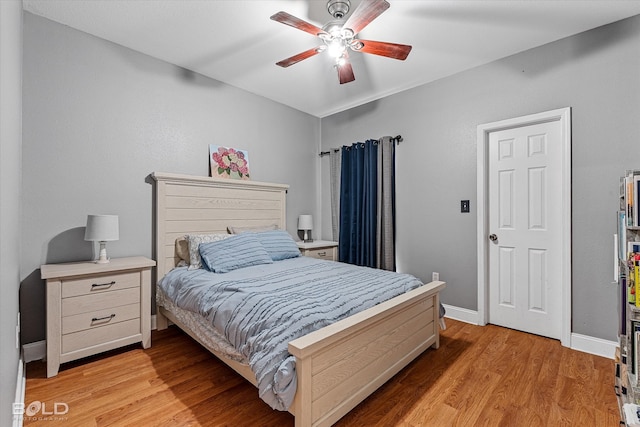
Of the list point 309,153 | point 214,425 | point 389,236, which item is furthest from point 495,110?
point 214,425

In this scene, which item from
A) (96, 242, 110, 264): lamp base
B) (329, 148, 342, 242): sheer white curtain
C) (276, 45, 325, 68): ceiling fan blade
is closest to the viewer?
(276, 45, 325, 68): ceiling fan blade

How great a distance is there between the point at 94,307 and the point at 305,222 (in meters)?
2.50

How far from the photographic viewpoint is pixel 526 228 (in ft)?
9.21

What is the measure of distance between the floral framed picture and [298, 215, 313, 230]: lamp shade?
0.97m

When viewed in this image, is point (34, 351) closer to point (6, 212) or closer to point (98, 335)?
point (98, 335)

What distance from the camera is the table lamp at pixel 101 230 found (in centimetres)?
231

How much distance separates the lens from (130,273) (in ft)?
7.80

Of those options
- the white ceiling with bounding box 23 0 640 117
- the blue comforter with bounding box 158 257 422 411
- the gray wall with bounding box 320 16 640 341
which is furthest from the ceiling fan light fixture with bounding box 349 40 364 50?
the blue comforter with bounding box 158 257 422 411

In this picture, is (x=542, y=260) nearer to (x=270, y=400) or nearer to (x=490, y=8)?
(x=490, y=8)

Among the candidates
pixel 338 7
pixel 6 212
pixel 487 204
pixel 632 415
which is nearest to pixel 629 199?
pixel 632 415

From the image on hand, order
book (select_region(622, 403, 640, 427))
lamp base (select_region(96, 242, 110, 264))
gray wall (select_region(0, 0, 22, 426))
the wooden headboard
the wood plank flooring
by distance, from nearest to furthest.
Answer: gray wall (select_region(0, 0, 22, 426)) < book (select_region(622, 403, 640, 427)) < the wood plank flooring < lamp base (select_region(96, 242, 110, 264)) < the wooden headboard

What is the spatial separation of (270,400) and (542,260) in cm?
266

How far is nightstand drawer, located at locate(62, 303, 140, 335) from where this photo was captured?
210 cm

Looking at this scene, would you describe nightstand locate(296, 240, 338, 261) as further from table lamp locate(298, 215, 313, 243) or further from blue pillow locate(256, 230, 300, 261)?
blue pillow locate(256, 230, 300, 261)
